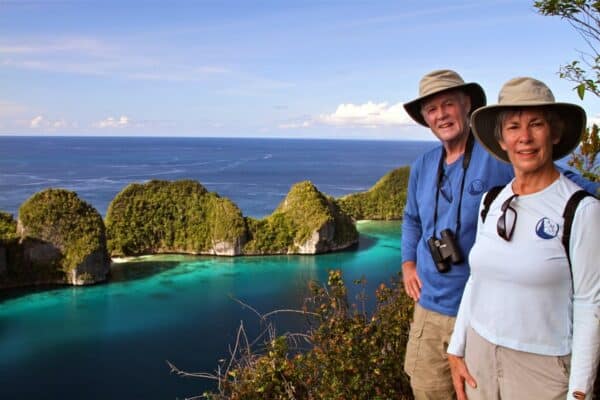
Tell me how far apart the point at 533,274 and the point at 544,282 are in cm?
5

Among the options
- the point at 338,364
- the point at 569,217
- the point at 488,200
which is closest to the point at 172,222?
the point at 338,364

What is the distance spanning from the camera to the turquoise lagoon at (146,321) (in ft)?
53.3

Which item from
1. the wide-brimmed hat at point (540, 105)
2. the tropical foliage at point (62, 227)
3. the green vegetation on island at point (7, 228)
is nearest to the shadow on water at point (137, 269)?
the tropical foliage at point (62, 227)

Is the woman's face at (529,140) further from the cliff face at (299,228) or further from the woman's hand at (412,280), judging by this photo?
the cliff face at (299,228)

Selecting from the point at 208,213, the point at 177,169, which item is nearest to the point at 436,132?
the point at 208,213

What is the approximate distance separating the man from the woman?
0.38 meters

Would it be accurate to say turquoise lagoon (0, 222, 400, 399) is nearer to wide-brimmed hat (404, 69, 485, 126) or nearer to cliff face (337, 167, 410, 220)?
wide-brimmed hat (404, 69, 485, 126)

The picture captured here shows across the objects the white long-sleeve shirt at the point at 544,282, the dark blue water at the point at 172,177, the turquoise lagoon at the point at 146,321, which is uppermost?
the white long-sleeve shirt at the point at 544,282

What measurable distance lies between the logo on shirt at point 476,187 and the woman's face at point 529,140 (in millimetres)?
485

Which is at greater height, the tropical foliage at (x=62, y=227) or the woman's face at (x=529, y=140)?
the woman's face at (x=529, y=140)

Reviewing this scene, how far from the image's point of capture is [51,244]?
1048 inches

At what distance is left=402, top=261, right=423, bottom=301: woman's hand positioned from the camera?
3.04m

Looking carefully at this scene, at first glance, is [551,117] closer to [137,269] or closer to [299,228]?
[137,269]

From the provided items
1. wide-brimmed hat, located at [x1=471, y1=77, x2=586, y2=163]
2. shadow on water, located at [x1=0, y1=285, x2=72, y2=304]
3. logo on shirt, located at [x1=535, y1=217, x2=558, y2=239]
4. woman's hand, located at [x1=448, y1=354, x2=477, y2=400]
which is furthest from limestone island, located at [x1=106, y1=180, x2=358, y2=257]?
logo on shirt, located at [x1=535, y1=217, x2=558, y2=239]
